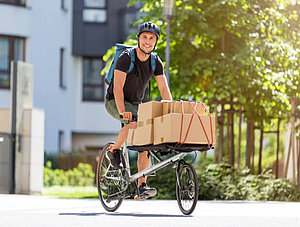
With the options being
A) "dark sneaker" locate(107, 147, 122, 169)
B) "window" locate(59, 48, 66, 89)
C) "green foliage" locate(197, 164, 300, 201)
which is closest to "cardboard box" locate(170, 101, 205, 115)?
"dark sneaker" locate(107, 147, 122, 169)

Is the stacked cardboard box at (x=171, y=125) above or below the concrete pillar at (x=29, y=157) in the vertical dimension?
above

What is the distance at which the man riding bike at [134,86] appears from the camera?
9305 millimetres

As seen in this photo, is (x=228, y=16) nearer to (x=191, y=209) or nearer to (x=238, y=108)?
(x=238, y=108)

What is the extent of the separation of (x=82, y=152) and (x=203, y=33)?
13536 mm

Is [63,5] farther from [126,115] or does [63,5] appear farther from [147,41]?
[126,115]

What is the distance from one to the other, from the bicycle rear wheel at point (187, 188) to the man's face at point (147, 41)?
4.49 ft

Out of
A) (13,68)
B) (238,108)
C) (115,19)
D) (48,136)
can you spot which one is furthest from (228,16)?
(115,19)

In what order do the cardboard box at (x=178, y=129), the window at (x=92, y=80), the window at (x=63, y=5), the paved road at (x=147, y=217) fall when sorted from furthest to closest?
1. the window at (x=92, y=80)
2. the window at (x=63, y=5)
3. the cardboard box at (x=178, y=129)
4. the paved road at (x=147, y=217)

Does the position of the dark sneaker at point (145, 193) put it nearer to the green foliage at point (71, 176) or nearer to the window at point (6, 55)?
the green foliage at point (71, 176)

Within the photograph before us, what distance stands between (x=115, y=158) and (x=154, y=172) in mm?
592

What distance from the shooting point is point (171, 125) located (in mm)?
8844

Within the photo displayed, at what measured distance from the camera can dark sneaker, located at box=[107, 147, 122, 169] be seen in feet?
31.9

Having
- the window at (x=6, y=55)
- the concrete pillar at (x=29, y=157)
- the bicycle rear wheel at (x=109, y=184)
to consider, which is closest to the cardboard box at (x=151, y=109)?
the bicycle rear wheel at (x=109, y=184)

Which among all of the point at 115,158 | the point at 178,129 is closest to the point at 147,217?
the point at 115,158
